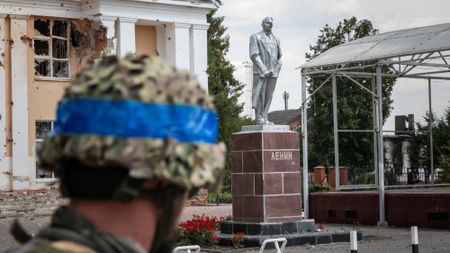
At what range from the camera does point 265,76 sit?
1853cm

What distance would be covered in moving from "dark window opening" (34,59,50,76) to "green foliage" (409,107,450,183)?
40.1 feet

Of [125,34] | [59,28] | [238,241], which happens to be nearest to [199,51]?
[125,34]

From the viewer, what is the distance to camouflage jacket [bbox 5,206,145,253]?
1735 millimetres

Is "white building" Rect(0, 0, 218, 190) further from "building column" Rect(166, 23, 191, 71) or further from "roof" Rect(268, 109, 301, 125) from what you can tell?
"roof" Rect(268, 109, 301, 125)

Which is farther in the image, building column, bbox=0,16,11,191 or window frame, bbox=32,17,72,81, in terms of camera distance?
window frame, bbox=32,17,72,81

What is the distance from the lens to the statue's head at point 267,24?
60.8ft

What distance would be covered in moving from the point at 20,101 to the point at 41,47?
2.03 m

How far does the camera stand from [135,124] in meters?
1.78

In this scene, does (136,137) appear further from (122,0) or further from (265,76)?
(122,0)

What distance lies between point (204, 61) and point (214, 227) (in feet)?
55.4

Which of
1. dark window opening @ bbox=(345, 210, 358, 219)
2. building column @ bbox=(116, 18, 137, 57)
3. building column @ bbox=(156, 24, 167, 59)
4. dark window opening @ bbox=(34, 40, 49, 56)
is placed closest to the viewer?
dark window opening @ bbox=(345, 210, 358, 219)

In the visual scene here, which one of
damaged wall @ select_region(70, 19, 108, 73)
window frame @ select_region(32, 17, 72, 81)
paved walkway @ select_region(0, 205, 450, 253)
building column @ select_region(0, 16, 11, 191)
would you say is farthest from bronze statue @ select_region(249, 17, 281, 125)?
window frame @ select_region(32, 17, 72, 81)

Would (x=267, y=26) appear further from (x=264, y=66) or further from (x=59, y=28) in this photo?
(x=59, y=28)

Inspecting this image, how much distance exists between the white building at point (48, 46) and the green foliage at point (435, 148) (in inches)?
319
